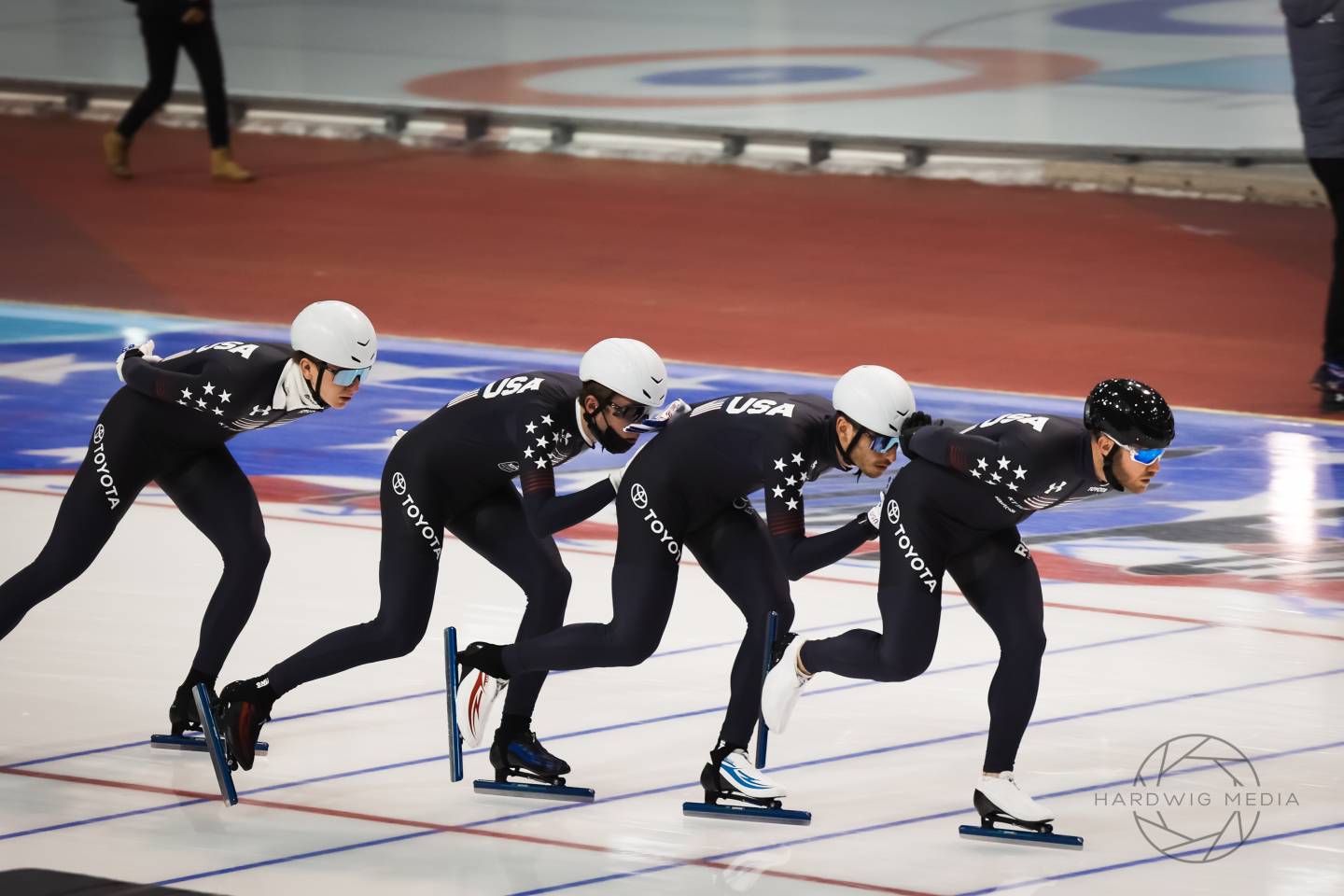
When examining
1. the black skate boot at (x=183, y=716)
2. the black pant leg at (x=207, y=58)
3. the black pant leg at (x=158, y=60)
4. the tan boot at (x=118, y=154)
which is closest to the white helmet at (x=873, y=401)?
the black skate boot at (x=183, y=716)

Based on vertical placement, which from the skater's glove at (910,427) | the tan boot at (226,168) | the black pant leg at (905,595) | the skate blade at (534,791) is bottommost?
the tan boot at (226,168)

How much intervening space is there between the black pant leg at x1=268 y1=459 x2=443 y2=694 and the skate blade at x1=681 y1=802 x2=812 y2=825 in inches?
35.5

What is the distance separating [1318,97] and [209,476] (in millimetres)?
5495

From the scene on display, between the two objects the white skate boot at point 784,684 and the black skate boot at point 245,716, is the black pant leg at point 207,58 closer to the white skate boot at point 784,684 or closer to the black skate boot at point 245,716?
the black skate boot at point 245,716

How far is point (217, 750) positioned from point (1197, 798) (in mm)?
2566

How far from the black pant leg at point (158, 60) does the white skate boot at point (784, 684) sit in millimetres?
9818

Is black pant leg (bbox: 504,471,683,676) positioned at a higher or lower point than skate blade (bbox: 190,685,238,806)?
higher

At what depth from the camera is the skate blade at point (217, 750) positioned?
5.79 meters

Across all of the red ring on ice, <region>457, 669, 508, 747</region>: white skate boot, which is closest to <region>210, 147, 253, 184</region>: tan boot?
the red ring on ice

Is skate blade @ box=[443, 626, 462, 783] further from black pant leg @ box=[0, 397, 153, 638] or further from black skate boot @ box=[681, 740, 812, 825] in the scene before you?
black pant leg @ box=[0, 397, 153, 638]

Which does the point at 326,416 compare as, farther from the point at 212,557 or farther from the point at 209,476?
the point at 209,476

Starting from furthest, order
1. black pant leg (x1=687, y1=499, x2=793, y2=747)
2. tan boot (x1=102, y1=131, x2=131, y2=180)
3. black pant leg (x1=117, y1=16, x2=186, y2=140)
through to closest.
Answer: tan boot (x1=102, y1=131, x2=131, y2=180) < black pant leg (x1=117, y1=16, x2=186, y2=140) < black pant leg (x1=687, y1=499, x2=793, y2=747)

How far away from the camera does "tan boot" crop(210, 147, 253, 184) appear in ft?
50.4

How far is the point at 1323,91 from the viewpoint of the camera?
31.2ft
